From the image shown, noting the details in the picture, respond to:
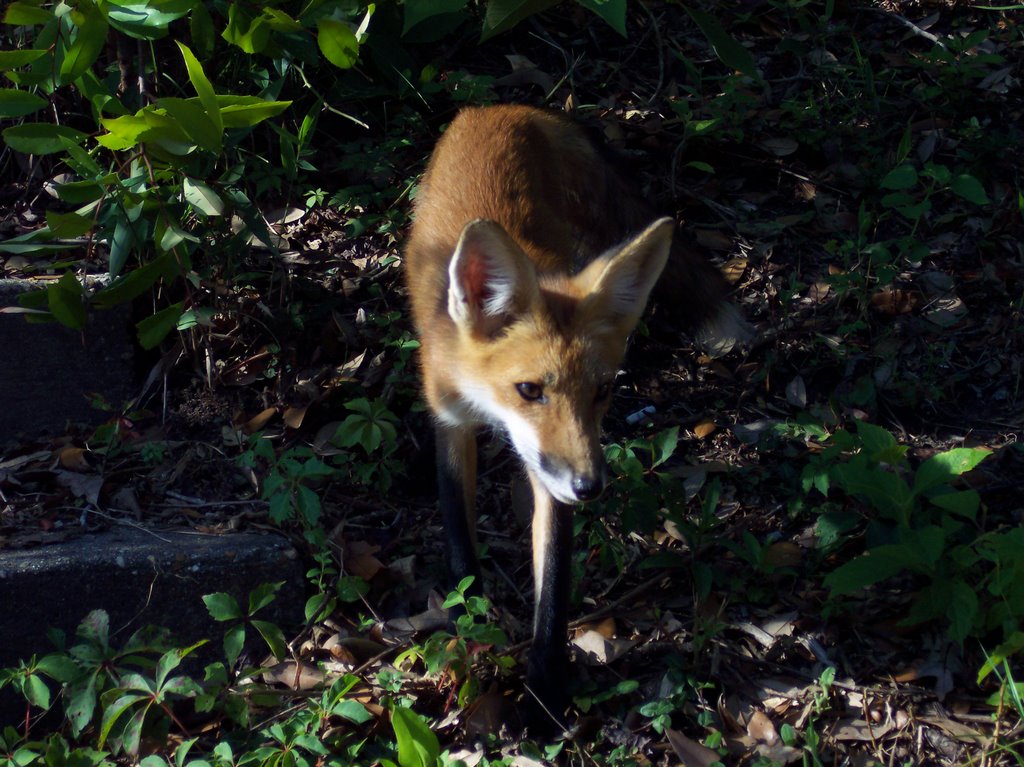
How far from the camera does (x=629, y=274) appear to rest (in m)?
3.32

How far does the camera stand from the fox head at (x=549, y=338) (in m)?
3.07

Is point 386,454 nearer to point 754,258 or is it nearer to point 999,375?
point 754,258

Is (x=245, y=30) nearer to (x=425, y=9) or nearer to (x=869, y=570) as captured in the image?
(x=425, y=9)

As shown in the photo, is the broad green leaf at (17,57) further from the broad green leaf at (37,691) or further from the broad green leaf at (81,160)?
the broad green leaf at (37,691)

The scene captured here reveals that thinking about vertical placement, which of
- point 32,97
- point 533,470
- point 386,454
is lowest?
point 386,454

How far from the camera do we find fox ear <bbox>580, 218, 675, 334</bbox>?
3.20m

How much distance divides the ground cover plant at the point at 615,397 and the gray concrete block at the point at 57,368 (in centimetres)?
15

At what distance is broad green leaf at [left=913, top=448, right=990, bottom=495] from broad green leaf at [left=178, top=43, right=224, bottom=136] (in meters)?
2.72

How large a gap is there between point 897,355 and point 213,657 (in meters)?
3.30

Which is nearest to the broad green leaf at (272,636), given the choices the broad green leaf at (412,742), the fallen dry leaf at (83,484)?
the broad green leaf at (412,742)

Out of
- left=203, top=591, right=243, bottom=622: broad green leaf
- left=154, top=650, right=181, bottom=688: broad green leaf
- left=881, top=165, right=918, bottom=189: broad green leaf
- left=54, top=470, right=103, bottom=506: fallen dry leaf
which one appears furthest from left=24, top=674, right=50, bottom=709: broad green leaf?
left=881, top=165, right=918, bottom=189: broad green leaf

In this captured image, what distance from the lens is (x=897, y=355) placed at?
4.69 m

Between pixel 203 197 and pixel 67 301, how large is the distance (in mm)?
660

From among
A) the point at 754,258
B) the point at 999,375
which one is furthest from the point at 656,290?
the point at 999,375
